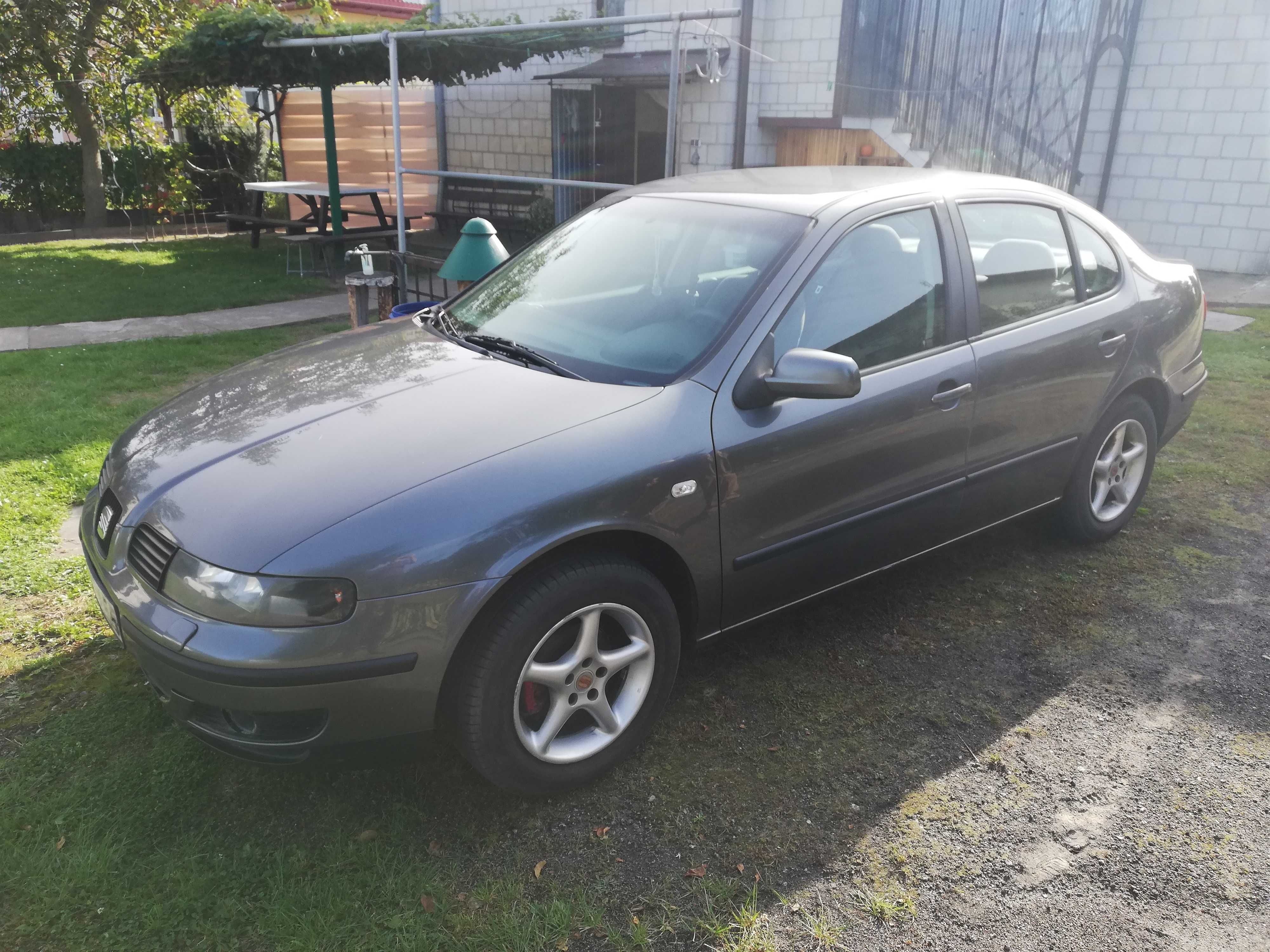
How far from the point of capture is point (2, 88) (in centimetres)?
1377

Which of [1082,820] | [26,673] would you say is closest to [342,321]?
[26,673]

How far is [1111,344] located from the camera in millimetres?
3943

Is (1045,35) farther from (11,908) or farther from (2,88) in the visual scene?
(2,88)

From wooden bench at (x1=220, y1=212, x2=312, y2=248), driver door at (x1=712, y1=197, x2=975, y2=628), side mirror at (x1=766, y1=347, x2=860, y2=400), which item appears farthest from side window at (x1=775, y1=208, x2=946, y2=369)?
wooden bench at (x1=220, y1=212, x2=312, y2=248)

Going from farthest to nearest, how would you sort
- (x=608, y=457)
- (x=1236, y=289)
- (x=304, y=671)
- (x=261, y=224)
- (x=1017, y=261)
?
(x=261, y=224), (x=1236, y=289), (x=1017, y=261), (x=608, y=457), (x=304, y=671)

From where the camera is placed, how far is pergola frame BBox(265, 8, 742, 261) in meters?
6.47

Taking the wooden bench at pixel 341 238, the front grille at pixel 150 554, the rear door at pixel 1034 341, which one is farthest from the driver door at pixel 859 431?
the wooden bench at pixel 341 238

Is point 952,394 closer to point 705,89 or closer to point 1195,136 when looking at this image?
point 705,89

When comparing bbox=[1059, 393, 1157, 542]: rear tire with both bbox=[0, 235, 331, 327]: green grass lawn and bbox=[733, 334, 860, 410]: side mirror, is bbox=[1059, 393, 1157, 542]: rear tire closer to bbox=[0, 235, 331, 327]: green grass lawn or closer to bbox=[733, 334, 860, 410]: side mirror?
bbox=[733, 334, 860, 410]: side mirror

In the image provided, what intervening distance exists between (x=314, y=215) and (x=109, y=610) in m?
11.9

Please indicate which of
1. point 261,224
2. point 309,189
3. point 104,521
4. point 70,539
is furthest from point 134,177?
point 104,521

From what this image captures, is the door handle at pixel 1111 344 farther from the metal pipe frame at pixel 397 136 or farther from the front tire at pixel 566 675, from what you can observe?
the metal pipe frame at pixel 397 136

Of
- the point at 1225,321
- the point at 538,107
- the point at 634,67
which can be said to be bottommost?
the point at 1225,321

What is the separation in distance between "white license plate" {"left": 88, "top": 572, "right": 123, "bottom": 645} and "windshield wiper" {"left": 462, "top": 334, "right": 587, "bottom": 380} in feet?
4.52
